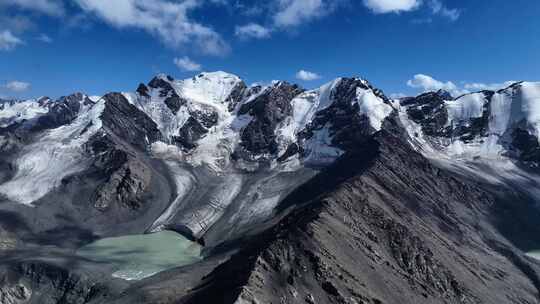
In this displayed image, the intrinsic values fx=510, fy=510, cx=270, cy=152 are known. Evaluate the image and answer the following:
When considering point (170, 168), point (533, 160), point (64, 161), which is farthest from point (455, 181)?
point (64, 161)

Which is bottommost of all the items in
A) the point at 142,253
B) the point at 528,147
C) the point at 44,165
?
the point at 142,253

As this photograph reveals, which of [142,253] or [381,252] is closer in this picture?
[381,252]

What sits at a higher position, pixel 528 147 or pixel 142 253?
pixel 528 147

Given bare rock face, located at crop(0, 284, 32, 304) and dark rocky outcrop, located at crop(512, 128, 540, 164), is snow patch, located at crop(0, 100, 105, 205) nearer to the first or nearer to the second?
bare rock face, located at crop(0, 284, 32, 304)

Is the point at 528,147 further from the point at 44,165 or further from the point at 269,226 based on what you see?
the point at 44,165

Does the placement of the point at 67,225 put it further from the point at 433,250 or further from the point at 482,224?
the point at 482,224

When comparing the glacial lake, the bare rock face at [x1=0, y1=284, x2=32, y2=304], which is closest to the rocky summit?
the bare rock face at [x1=0, y1=284, x2=32, y2=304]

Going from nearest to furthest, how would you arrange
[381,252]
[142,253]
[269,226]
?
1. [381,252]
2. [269,226]
3. [142,253]

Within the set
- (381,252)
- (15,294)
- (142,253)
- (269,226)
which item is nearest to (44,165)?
(142,253)
